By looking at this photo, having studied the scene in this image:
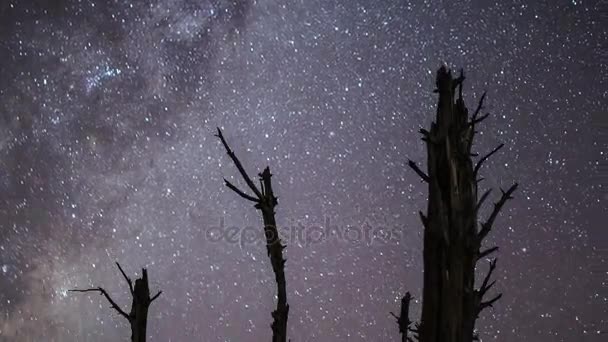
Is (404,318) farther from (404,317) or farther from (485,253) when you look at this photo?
(485,253)

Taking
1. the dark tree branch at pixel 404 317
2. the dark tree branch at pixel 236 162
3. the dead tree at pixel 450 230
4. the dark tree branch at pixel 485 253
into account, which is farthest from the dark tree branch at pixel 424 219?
the dark tree branch at pixel 404 317

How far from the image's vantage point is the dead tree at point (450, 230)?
128 inches

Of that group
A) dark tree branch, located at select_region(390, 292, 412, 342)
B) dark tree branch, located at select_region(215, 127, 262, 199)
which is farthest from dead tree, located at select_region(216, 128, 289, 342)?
dark tree branch, located at select_region(390, 292, 412, 342)

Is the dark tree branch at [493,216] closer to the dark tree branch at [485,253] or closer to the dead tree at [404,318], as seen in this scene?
the dark tree branch at [485,253]

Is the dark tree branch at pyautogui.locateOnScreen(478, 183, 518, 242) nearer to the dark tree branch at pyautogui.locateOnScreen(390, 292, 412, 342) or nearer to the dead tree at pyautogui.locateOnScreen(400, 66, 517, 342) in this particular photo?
the dead tree at pyautogui.locateOnScreen(400, 66, 517, 342)

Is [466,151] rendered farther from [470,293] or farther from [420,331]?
[420,331]

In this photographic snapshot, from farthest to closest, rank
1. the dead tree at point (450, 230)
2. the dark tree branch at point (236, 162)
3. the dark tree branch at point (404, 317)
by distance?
the dark tree branch at point (404, 317), the dark tree branch at point (236, 162), the dead tree at point (450, 230)

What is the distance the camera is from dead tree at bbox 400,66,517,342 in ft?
10.7

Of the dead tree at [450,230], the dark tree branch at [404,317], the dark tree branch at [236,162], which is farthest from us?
the dark tree branch at [404,317]

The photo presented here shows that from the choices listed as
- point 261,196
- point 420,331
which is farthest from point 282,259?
point 420,331

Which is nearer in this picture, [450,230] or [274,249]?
[450,230]

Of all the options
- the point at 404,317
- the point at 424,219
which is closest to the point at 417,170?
the point at 424,219

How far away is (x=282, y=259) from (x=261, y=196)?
75 cm

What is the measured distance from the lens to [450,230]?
132 inches
